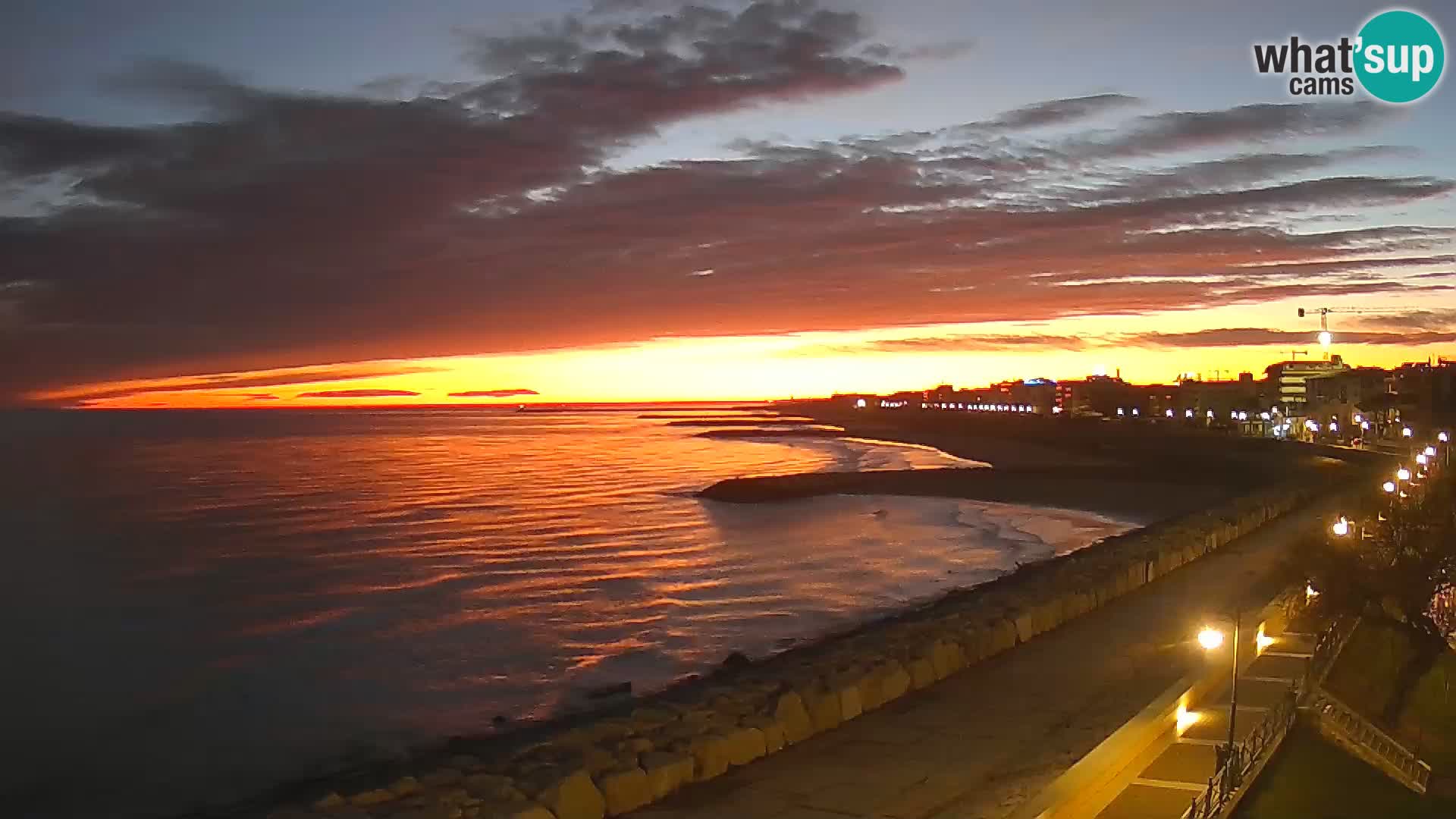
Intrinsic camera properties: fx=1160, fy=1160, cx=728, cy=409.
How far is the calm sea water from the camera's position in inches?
650

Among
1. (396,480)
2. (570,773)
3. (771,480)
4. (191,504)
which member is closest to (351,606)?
(570,773)

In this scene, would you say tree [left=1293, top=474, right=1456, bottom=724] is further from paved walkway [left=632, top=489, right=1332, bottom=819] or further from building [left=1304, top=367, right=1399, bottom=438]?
building [left=1304, top=367, right=1399, bottom=438]

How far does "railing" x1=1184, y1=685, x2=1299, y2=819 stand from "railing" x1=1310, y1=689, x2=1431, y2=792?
369 mm

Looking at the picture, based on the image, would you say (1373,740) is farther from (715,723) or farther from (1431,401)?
(1431,401)

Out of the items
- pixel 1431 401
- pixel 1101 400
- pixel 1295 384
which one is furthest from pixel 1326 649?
pixel 1101 400

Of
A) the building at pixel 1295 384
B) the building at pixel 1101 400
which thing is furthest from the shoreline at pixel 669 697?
the building at pixel 1101 400

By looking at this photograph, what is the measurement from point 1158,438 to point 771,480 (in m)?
45.6

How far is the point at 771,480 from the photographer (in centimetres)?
5731

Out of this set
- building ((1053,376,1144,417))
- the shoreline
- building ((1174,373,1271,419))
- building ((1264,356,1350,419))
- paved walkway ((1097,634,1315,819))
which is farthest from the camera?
building ((1053,376,1144,417))

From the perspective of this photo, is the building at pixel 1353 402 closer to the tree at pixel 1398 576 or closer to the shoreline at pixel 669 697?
the shoreline at pixel 669 697

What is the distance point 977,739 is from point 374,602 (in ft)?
57.5

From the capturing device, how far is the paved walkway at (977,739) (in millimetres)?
11000

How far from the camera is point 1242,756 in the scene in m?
11.9

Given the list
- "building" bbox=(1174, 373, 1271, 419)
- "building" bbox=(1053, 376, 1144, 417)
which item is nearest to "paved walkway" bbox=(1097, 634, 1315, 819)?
"building" bbox=(1174, 373, 1271, 419)
